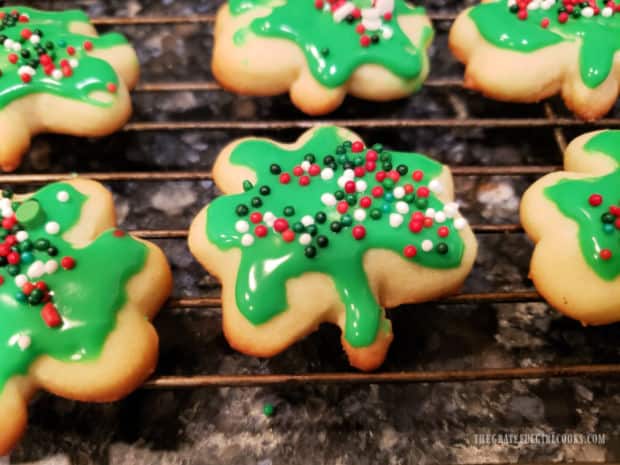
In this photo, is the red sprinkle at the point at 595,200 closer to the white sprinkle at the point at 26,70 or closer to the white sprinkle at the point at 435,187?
the white sprinkle at the point at 435,187

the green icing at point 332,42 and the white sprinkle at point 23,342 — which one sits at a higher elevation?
the green icing at point 332,42

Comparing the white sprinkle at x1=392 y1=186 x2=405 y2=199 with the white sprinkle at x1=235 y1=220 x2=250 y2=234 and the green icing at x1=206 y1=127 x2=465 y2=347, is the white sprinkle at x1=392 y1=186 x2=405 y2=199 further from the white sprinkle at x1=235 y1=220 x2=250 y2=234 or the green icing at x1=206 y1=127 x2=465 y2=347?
the white sprinkle at x1=235 y1=220 x2=250 y2=234

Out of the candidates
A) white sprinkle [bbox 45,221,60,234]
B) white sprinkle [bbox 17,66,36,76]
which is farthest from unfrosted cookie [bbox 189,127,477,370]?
white sprinkle [bbox 17,66,36,76]

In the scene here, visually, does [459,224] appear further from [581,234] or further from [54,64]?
[54,64]

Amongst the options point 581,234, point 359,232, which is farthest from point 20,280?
point 581,234

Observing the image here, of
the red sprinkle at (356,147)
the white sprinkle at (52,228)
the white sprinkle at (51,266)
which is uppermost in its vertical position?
the red sprinkle at (356,147)

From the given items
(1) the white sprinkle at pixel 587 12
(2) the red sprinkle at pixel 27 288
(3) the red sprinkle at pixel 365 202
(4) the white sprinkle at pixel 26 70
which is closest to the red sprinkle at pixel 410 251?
(3) the red sprinkle at pixel 365 202
